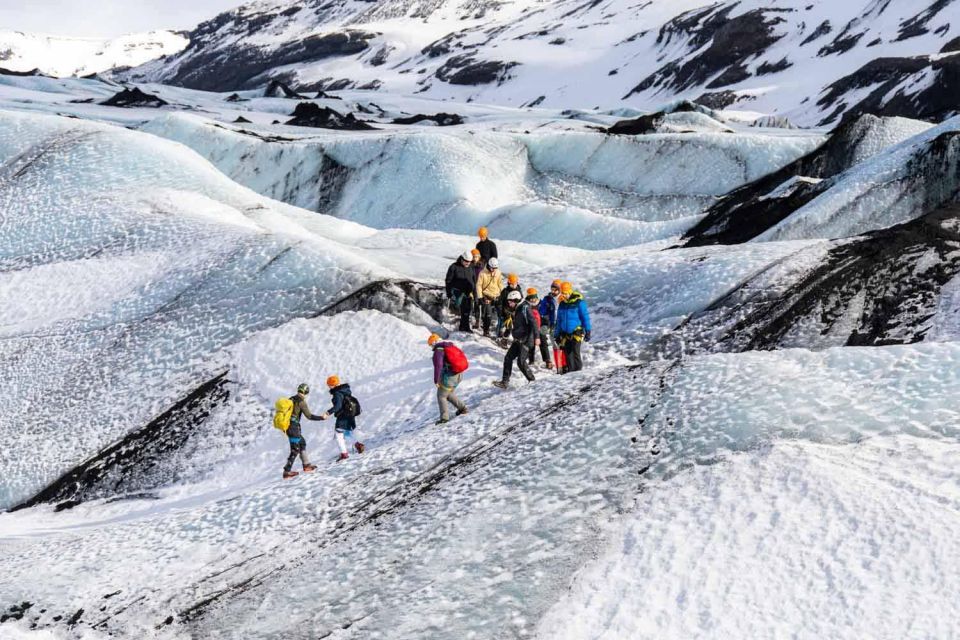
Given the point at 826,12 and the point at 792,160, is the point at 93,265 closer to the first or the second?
the point at 792,160

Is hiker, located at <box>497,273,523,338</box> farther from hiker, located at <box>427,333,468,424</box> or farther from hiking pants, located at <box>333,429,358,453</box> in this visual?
hiking pants, located at <box>333,429,358,453</box>

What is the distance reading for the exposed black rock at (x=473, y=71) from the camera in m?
184

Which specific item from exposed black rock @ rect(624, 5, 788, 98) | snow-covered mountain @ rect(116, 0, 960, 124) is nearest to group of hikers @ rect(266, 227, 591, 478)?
snow-covered mountain @ rect(116, 0, 960, 124)

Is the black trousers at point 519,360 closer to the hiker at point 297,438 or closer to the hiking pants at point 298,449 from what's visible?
the hiker at point 297,438

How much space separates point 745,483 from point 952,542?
70.6 inches

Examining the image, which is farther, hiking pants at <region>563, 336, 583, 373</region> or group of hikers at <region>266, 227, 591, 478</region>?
hiking pants at <region>563, 336, 583, 373</region>

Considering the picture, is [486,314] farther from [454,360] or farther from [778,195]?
[778,195]

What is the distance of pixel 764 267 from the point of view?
51.4ft

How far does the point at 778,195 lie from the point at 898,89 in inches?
2773

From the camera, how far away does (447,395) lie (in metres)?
12.4

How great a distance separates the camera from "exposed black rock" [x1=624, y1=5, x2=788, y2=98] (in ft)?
451

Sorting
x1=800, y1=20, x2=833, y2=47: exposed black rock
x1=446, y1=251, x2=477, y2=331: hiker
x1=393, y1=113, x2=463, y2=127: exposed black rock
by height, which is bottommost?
x1=446, y1=251, x2=477, y2=331: hiker

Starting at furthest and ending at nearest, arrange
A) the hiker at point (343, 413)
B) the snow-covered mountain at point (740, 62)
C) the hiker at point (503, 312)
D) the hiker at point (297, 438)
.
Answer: the snow-covered mountain at point (740, 62) → the hiker at point (503, 312) → the hiker at point (343, 413) → the hiker at point (297, 438)

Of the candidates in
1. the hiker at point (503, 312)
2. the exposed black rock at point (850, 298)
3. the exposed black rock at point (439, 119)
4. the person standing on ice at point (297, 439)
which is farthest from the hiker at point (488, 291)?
the exposed black rock at point (439, 119)
